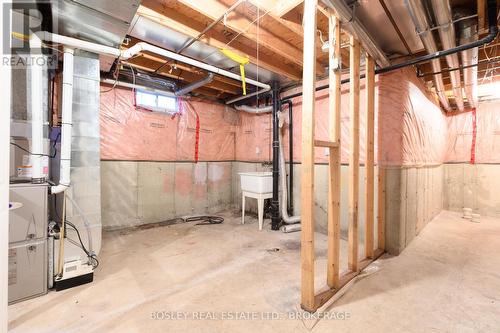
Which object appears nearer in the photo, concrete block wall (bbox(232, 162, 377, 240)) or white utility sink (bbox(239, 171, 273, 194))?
concrete block wall (bbox(232, 162, 377, 240))

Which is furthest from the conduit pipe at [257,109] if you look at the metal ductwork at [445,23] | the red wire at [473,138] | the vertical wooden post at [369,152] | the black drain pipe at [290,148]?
the red wire at [473,138]

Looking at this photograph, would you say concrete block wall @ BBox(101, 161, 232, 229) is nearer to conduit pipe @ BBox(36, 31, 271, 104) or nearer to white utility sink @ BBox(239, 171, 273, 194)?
white utility sink @ BBox(239, 171, 273, 194)

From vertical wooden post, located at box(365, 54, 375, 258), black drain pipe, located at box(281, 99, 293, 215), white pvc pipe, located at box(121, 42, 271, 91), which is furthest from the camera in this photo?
black drain pipe, located at box(281, 99, 293, 215)

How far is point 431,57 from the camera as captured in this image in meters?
2.26

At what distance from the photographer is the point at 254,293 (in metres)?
1.87

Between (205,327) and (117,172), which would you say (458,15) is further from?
(117,172)

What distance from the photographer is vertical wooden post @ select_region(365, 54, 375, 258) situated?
2408 mm

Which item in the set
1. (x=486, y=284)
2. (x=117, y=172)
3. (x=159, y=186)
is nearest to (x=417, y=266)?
(x=486, y=284)

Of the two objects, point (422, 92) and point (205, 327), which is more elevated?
point (422, 92)

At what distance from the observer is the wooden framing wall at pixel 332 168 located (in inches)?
63.4

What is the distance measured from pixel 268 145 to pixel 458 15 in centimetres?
289

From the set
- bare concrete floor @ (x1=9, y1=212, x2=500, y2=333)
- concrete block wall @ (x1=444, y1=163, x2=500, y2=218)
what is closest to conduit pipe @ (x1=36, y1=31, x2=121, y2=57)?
bare concrete floor @ (x1=9, y1=212, x2=500, y2=333)

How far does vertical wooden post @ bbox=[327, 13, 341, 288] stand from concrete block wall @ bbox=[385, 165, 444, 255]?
1.15 metres

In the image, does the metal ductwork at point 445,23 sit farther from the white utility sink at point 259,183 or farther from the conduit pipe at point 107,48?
the white utility sink at point 259,183
